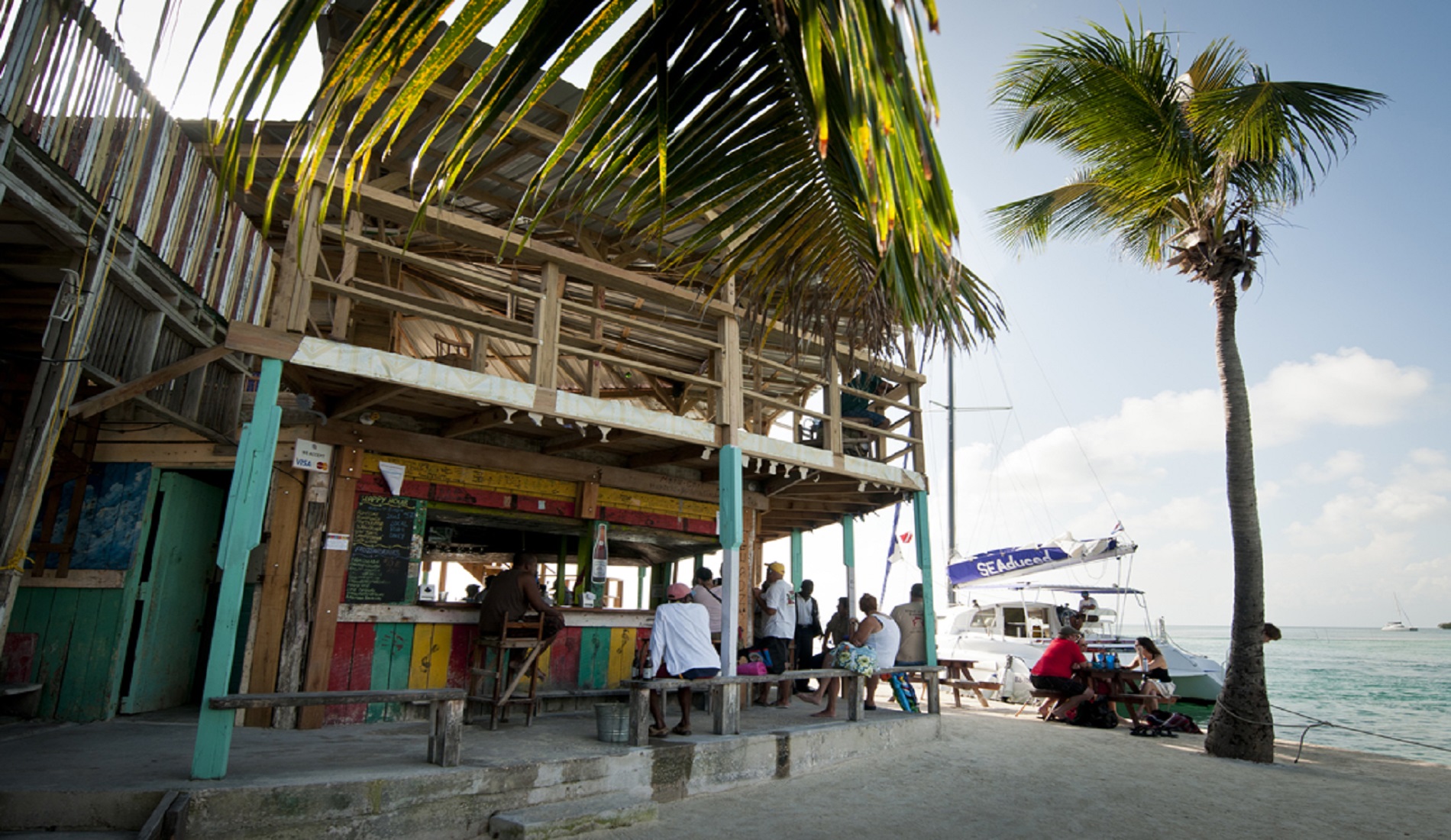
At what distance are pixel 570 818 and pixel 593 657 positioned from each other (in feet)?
13.2

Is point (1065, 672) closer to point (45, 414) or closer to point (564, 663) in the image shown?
point (564, 663)

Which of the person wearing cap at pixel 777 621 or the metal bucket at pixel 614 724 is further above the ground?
the person wearing cap at pixel 777 621

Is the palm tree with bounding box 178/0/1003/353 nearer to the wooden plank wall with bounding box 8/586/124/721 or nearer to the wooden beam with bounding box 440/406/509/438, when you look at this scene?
the wooden beam with bounding box 440/406/509/438

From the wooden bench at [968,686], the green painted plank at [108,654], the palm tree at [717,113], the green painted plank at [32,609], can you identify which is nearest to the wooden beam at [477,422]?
the green painted plank at [108,654]

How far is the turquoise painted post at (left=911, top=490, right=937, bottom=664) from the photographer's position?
432 inches

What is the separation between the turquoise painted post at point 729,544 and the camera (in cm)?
841

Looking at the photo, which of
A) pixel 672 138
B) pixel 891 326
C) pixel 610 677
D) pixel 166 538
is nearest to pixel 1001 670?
pixel 610 677

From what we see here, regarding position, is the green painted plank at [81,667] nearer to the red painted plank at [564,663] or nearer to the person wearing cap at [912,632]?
the red painted plank at [564,663]

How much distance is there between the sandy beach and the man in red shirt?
1.75 m

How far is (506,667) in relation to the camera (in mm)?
8227

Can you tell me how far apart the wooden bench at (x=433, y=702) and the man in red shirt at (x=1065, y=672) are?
9.35 m

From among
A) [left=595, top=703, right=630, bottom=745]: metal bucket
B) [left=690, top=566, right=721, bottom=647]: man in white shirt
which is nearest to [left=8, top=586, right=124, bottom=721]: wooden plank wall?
[left=595, top=703, right=630, bottom=745]: metal bucket

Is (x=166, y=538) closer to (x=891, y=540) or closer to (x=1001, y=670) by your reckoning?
(x=891, y=540)

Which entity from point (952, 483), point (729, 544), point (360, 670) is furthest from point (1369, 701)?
point (360, 670)
